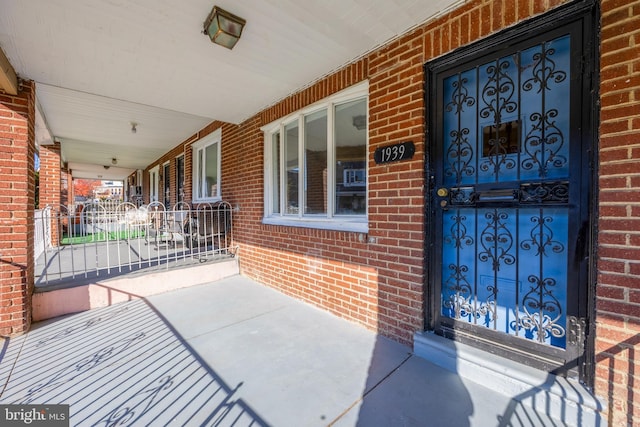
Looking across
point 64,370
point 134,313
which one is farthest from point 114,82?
point 64,370

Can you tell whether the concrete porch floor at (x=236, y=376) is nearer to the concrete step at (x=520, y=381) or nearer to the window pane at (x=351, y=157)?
the concrete step at (x=520, y=381)

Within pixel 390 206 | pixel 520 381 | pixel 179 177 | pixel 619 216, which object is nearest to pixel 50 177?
pixel 179 177

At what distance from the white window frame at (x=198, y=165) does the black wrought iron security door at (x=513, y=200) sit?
15.6 feet

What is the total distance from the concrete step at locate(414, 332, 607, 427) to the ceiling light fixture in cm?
301

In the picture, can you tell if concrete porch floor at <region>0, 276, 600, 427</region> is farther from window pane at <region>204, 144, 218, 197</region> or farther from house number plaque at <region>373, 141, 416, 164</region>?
window pane at <region>204, 144, 218, 197</region>

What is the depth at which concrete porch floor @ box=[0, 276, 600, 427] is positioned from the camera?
1.67 meters

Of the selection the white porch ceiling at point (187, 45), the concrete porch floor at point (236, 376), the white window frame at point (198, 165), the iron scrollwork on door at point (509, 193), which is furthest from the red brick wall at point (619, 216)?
the white window frame at point (198, 165)

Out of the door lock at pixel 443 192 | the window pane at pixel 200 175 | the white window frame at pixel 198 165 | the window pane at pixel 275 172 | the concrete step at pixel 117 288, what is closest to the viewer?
the door lock at pixel 443 192

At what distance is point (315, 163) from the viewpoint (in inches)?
146

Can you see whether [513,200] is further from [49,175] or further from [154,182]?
[154,182]

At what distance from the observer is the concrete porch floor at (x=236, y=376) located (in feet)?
5.47

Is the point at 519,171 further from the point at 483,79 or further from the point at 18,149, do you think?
the point at 18,149

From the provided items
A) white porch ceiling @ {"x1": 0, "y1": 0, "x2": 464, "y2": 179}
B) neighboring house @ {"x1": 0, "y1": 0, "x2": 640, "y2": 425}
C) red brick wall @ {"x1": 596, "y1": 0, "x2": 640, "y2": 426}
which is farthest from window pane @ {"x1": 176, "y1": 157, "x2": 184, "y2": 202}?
red brick wall @ {"x1": 596, "y1": 0, "x2": 640, "y2": 426}

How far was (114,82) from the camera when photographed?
3.26 m
